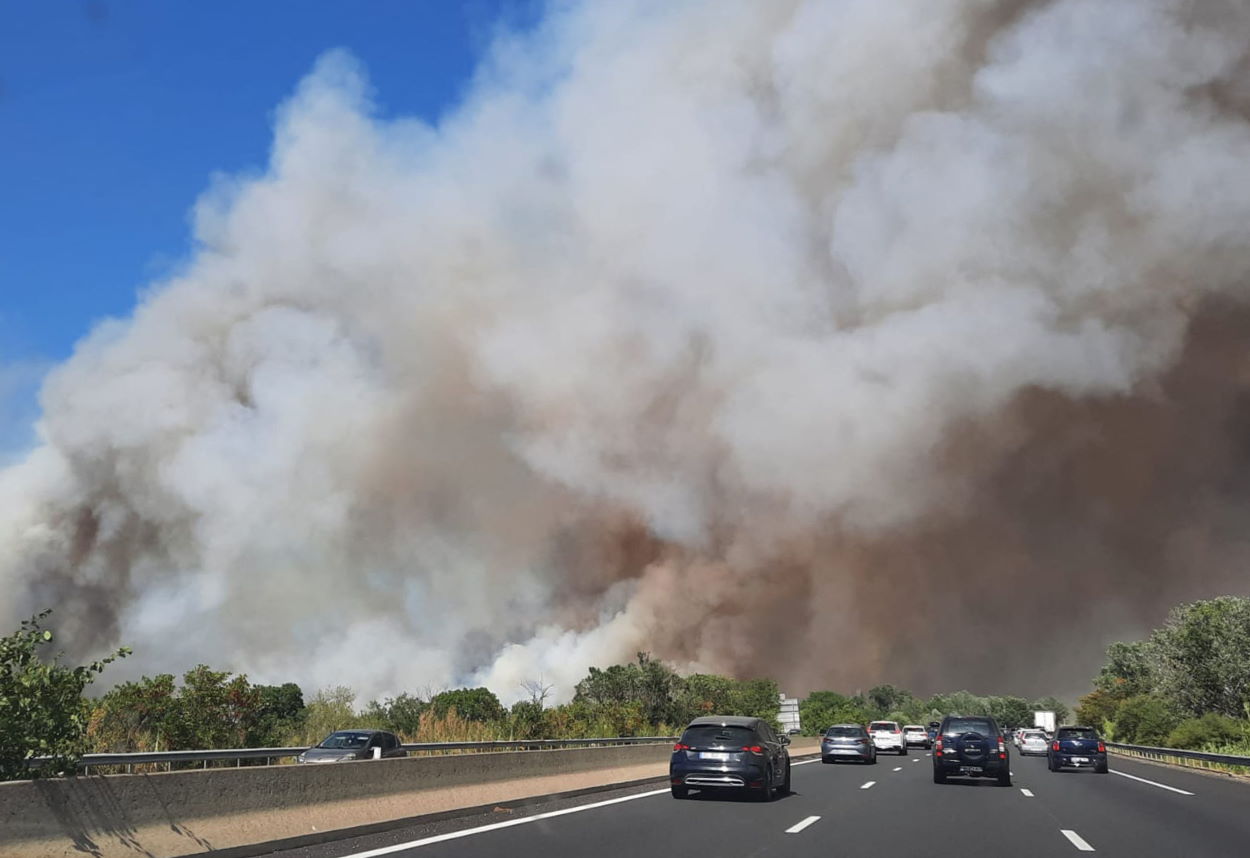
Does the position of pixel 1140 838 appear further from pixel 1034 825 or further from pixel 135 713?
pixel 135 713

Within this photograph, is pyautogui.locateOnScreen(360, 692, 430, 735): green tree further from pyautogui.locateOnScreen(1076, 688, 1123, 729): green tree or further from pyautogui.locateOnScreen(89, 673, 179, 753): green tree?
pyautogui.locateOnScreen(1076, 688, 1123, 729): green tree

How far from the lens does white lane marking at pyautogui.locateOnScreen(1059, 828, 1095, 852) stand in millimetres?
12919

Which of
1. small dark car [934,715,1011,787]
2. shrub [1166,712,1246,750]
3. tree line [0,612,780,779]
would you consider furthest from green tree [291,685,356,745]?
shrub [1166,712,1246,750]

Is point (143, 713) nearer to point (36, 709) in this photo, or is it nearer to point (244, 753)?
point (244, 753)

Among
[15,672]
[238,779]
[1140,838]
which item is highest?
[15,672]

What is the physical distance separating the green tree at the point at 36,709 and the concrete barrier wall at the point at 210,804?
106 centimetres

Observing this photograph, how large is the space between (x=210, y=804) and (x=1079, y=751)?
31400 millimetres

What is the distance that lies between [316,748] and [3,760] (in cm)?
1584

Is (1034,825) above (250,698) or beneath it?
beneath

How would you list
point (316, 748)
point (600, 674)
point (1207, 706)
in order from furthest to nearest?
point (600, 674) < point (1207, 706) < point (316, 748)

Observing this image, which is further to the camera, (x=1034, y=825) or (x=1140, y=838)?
(x=1034, y=825)

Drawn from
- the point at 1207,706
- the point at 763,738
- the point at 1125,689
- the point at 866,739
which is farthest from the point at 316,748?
the point at 1125,689

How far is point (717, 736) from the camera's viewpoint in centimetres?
2023

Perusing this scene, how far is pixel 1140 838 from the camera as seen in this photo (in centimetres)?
1423
